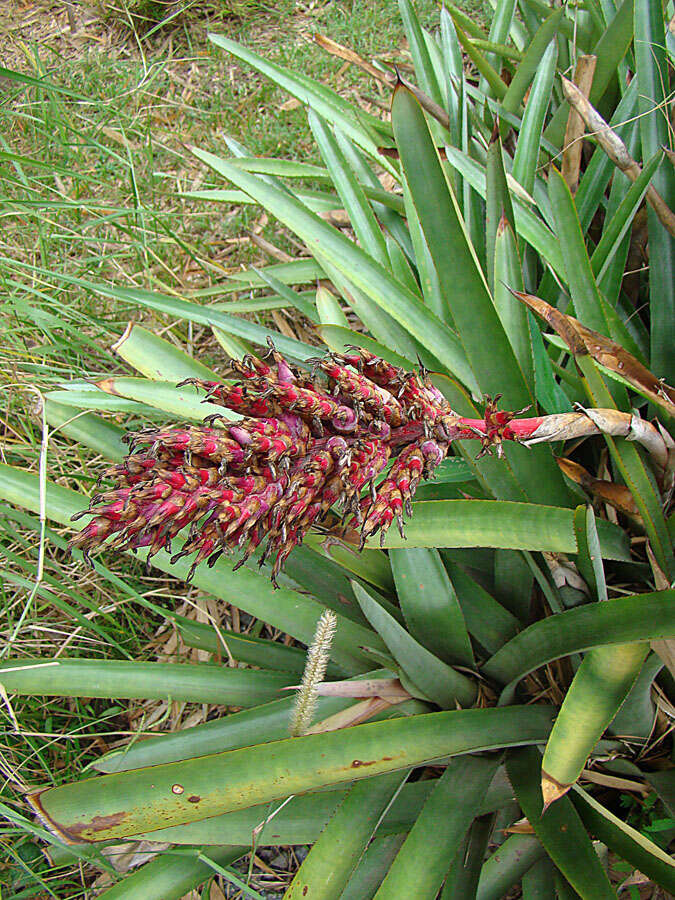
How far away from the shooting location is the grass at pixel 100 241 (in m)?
1.82

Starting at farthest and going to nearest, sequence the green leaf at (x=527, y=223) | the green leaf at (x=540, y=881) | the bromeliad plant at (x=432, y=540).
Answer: the green leaf at (x=527, y=223) < the green leaf at (x=540, y=881) < the bromeliad plant at (x=432, y=540)

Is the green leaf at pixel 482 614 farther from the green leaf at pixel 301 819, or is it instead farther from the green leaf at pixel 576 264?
the green leaf at pixel 576 264

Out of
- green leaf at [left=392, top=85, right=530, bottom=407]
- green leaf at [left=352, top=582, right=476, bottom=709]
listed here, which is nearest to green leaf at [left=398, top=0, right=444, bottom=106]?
green leaf at [left=392, top=85, right=530, bottom=407]

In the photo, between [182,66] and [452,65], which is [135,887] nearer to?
[452,65]

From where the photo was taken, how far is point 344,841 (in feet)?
3.62

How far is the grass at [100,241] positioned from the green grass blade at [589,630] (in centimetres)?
79

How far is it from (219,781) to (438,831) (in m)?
0.45

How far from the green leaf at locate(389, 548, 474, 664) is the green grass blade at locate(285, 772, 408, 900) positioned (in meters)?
0.29

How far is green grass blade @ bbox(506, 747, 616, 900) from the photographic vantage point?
104cm

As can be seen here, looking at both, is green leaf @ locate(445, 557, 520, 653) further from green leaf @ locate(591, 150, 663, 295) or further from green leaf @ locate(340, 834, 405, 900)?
green leaf @ locate(591, 150, 663, 295)

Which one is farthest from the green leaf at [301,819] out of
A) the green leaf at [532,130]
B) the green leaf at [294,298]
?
the green leaf at [532,130]

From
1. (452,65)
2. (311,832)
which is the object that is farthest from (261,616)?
(452,65)

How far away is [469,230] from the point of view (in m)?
1.94

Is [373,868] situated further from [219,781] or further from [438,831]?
[219,781]
